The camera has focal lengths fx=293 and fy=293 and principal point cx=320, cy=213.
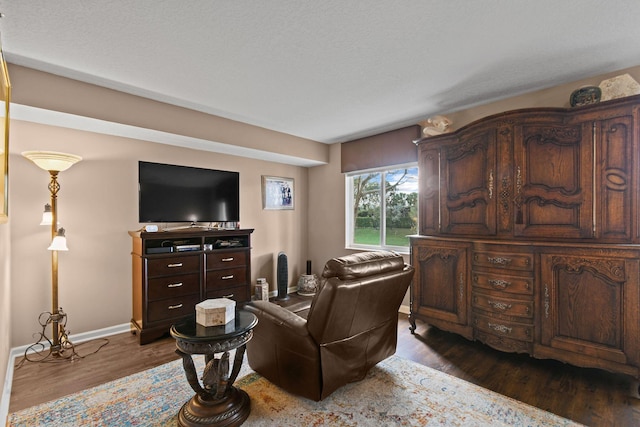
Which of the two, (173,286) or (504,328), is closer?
(504,328)

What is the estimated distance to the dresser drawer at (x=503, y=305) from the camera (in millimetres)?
2468

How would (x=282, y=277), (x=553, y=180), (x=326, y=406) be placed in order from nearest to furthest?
(x=326, y=406) < (x=553, y=180) < (x=282, y=277)

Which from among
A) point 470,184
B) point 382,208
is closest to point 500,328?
point 470,184

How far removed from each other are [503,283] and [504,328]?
0.38 m

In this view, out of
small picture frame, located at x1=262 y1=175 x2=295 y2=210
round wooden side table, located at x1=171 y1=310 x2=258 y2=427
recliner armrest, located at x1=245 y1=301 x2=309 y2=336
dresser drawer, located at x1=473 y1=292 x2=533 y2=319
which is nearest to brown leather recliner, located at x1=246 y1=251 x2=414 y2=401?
recliner armrest, located at x1=245 y1=301 x2=309 y2=336

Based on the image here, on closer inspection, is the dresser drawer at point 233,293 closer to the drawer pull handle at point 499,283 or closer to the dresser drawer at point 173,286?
the dresser drawer at point 173,286

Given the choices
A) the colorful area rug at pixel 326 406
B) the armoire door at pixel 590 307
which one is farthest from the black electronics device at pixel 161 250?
the armoire door at pixel 590 307

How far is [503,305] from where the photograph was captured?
2561 millimetres

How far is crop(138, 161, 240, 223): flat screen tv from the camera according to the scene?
3.44 meters

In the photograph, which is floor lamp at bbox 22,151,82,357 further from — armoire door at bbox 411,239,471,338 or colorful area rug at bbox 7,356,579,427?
armoire door at bbox 411,239,471,338

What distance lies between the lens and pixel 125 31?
1939 mm

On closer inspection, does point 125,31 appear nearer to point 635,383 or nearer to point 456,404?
point 456,404

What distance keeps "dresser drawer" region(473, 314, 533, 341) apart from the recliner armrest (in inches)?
69.5

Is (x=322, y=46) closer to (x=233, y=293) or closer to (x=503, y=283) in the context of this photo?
(x=503, y=283)
